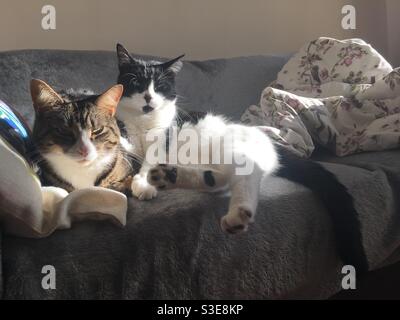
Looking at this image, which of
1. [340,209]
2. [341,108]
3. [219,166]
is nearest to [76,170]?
[219,166]

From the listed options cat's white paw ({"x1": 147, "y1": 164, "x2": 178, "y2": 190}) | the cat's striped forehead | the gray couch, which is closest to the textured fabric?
the gray couch

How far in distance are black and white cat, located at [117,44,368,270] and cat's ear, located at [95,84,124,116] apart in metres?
0.12

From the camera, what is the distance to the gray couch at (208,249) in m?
0.76

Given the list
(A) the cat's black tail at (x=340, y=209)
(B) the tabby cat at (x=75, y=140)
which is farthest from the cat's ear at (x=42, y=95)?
(A) the cat's black tail at (x=340, y=209)

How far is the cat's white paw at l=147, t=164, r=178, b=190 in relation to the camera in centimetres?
93

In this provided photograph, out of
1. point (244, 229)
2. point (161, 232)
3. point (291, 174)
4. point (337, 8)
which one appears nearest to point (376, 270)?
point (291, 174)

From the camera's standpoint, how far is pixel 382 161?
4.00 ft

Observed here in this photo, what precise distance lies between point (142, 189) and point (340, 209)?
427 mm

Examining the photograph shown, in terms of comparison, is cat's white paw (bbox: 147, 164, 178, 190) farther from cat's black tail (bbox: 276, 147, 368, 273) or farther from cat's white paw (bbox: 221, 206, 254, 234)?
cat's black tail (bbox: 276, 147, 368, 273)

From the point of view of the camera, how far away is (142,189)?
0.96 m

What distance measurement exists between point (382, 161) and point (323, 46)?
0.70 metres

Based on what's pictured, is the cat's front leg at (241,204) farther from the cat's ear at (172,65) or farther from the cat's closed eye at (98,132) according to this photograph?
the cat's ear at (172,65)

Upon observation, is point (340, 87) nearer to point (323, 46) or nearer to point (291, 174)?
point (323, 46)

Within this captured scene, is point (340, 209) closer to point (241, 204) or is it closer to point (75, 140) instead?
point (241, 204)
